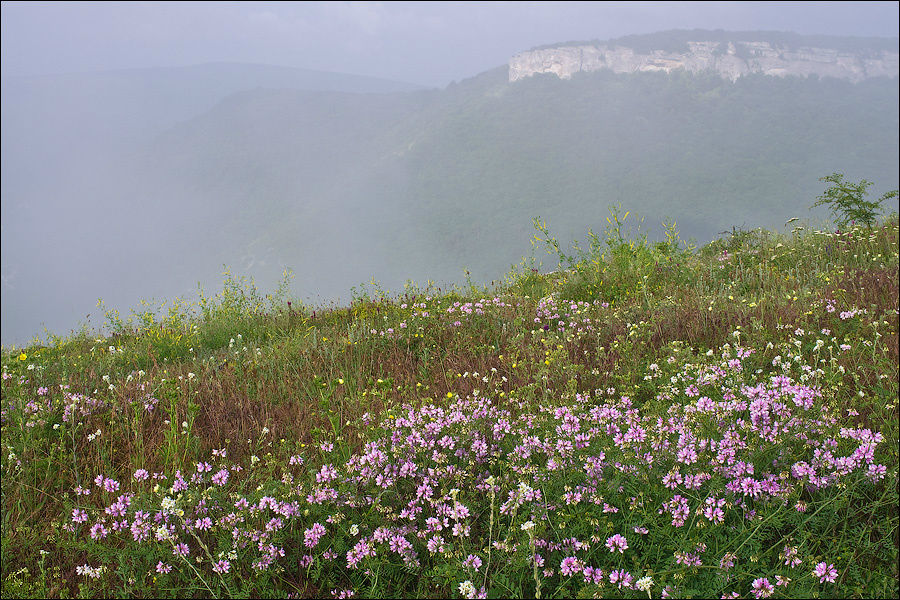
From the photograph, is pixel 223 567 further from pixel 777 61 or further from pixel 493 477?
pixel 777 61

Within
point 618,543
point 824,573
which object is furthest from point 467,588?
point 824,573

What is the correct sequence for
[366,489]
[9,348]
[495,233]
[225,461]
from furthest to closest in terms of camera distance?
1. [495,233]
2. [9,348]
3. [225,461]
4. [366,489]

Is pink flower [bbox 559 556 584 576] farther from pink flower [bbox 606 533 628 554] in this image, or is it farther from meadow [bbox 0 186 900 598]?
pink flower [bbox 606 533 628 554]

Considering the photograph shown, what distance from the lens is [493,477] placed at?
226 cm

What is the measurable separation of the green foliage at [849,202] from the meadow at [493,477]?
4.66 meters

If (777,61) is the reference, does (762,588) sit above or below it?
below

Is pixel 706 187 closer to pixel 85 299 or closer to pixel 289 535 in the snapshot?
pixel 289 535

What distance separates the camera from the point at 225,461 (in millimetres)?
3283

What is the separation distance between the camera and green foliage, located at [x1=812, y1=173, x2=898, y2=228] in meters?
8.63

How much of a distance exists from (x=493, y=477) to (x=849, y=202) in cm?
953

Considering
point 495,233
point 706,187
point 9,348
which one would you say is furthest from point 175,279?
point 9,348

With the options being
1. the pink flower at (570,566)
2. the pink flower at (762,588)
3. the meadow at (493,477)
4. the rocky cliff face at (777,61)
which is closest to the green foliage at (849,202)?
the meadow at (493,477)

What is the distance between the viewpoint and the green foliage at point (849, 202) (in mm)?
8633

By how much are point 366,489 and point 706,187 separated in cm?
14149
